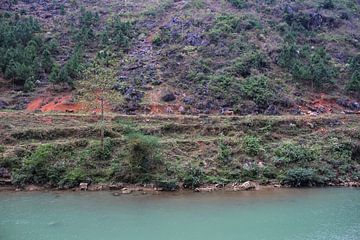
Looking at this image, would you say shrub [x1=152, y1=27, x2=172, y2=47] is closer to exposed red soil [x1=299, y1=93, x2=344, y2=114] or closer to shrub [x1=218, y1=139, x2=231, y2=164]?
exposed red soil [x1=299, y1=93, x2=344, y2=114]

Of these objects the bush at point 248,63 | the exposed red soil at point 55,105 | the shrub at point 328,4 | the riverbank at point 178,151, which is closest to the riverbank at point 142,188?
the riverbank at point 178,151

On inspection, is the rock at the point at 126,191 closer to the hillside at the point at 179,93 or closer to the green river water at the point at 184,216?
the hillside at the point at 179,93

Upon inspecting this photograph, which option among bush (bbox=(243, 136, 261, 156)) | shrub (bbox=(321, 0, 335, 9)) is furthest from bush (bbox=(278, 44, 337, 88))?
bush (bbox=(243, 136, 261, 156))

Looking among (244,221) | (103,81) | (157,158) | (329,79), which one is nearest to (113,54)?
(103,81)

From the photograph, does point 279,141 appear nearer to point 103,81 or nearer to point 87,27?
point 103,81

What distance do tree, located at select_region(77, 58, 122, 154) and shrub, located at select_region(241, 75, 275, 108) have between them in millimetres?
12562

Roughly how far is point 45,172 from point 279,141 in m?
19.2

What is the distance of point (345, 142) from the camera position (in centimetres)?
3897

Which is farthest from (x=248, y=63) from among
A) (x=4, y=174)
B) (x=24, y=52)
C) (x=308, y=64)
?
(x=4, y=174)

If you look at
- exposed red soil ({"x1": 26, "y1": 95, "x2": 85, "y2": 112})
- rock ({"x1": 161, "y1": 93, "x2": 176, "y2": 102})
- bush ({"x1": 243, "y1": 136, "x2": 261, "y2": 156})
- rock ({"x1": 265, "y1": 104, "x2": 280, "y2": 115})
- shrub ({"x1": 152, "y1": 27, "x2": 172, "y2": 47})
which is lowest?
bush ({"x1": 243, "y1": 136, "x2": 261, "y2": 156})

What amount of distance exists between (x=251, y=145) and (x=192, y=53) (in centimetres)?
1644

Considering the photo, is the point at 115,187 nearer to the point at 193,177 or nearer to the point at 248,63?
the point at 193,177

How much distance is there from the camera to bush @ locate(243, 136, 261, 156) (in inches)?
1489

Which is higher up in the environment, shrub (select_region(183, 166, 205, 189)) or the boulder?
shrub (select_region(183, 166, 205, 189))
